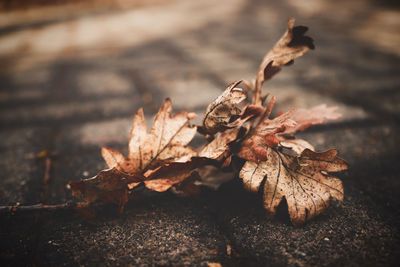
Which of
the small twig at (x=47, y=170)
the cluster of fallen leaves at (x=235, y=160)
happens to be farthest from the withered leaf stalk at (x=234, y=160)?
the small twig at (x=47, y=170)

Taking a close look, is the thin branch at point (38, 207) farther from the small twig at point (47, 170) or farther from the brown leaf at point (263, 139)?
the brown leaf at point (263, 139)

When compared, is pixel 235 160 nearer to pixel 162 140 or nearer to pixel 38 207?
pixel 162 140

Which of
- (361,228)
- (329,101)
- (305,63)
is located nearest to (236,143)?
(361,228)

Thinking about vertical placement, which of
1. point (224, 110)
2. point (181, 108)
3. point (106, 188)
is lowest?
point (181, 108)

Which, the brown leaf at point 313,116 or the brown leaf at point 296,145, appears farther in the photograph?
the brown leaf at point 313,116

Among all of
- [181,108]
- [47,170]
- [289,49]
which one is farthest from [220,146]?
[181,108]

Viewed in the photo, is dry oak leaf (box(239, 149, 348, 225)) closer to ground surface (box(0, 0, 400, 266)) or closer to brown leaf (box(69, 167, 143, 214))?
ground surface (box(0, 0, 400, 266))
